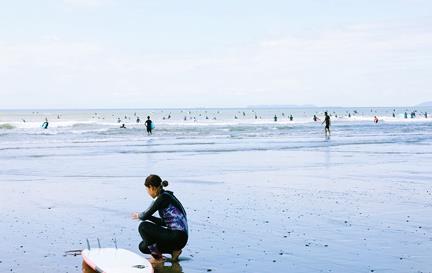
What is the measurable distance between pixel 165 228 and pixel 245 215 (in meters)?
3.88

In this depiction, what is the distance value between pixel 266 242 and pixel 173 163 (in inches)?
656

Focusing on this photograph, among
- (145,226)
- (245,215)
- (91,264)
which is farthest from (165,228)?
(245,215)

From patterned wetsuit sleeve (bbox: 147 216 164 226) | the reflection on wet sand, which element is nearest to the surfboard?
the reflection on wet sand

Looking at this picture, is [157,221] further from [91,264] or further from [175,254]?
[91,264]

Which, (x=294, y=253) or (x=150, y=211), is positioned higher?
(x=150, y=211)

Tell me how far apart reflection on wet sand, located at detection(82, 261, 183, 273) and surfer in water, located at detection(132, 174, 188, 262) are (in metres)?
0.16

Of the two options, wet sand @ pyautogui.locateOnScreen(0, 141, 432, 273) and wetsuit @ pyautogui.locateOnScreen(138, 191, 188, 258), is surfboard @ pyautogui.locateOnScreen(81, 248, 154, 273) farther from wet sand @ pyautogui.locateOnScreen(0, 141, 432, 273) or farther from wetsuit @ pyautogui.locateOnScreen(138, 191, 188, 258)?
wetsuit @ pyautogui.locateOnScreen(138, 191, 188, 258)

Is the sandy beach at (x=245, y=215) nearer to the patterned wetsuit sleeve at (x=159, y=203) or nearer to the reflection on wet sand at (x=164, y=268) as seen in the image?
the reflection on wet sand at (x=164, y=268)

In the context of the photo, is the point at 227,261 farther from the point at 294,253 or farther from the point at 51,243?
the point at 51,243

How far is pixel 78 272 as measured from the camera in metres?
8.64

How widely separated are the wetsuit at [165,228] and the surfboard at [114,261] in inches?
19.1

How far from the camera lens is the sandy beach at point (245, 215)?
9.25 meters

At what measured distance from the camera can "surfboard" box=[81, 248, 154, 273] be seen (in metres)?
8.23

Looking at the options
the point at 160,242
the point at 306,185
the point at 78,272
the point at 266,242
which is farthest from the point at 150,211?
the point at 306,185
